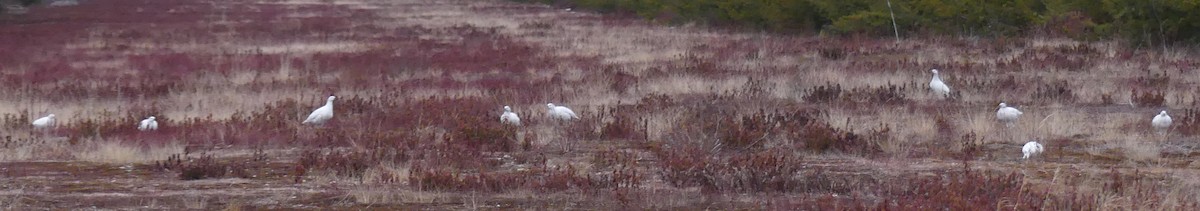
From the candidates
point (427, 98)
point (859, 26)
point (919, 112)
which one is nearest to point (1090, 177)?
point (919, 112)

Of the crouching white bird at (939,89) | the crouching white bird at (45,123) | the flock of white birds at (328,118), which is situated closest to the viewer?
the flock of white birds at (328,118)

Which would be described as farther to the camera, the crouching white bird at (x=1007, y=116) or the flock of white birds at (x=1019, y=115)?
the crouching white bird at (x=1007, y=116)

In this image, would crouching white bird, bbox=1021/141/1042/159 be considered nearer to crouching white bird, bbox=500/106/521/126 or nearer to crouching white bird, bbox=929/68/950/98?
crouching white bird, bbox=500/106/521/126

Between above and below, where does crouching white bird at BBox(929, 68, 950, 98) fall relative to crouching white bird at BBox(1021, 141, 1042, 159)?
below

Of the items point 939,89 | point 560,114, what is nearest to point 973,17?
point 939,89

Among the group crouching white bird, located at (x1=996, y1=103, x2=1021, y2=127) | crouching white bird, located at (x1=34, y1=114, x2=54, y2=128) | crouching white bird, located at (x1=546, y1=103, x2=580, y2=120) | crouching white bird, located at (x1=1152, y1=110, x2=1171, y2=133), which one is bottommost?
crouching white bird, located at (x1=34, y1=114, x2=54, y2=128)

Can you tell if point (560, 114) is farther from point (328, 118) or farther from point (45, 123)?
point (45, 123)

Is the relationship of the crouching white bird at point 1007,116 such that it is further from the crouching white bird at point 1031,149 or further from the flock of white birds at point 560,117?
the crouching white bird at point 1031,149

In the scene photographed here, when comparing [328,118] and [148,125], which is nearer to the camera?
[148,125]

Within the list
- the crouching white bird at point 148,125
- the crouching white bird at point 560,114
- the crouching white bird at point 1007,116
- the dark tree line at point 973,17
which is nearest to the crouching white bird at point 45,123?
the crouching white bird at point 148,125

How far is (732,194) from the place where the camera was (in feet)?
25.7

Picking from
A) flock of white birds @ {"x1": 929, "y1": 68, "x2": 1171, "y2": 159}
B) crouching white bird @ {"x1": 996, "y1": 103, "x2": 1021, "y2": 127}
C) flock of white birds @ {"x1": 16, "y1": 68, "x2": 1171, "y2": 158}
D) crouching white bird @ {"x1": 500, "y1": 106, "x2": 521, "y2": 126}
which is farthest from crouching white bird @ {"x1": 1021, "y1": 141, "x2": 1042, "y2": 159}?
crouching white bird @ {"x1": 500, "y1": 106, "x2": 521, "y2": 126}

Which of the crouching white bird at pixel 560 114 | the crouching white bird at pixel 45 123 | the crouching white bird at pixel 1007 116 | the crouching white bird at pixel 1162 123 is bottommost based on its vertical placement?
the crouching white bird at pixel 45 123

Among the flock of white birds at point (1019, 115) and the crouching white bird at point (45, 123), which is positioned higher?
the flock of white birds at point (1019, 115)
